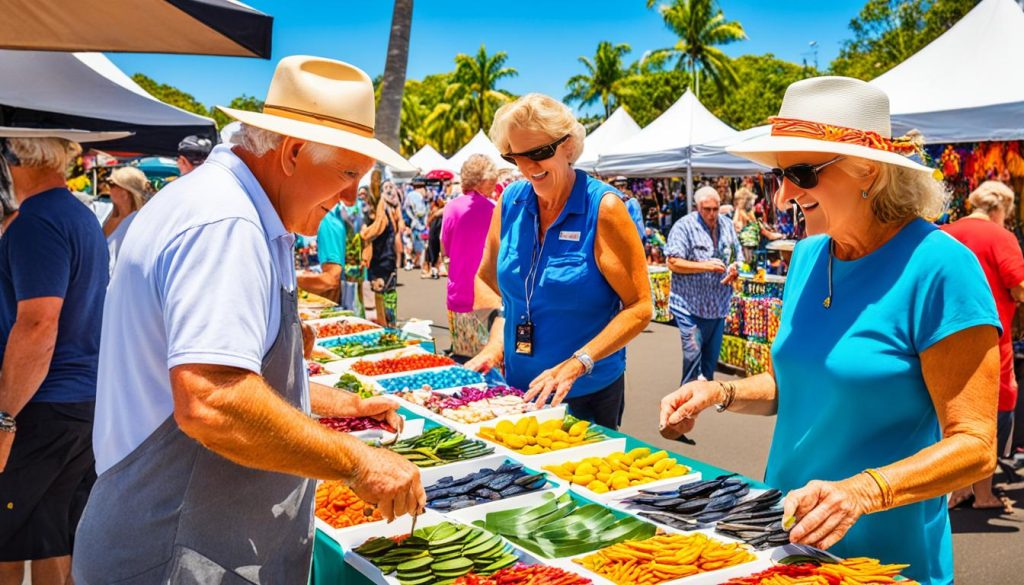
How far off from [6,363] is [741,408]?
2507 millimetres

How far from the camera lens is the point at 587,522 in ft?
7.57

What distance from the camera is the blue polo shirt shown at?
288 centimetres

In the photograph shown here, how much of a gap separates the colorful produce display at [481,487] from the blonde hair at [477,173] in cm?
432

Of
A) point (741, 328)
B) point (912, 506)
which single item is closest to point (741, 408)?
point (912, 506)

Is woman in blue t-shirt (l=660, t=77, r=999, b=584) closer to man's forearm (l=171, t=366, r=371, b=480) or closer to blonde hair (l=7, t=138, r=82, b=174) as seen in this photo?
man's forearm (l=171, t=366, r=371, b=480)

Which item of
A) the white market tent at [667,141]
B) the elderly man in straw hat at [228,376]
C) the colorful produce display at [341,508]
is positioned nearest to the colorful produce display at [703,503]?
the colorful produce display at [341,508]

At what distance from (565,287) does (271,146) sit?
182 centimetres

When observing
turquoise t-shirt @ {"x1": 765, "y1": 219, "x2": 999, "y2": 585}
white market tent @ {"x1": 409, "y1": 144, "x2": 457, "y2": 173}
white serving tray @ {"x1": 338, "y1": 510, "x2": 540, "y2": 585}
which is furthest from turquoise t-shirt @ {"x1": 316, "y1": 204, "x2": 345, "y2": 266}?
white market tent @ {"x1": 409, "y1": 144, "x2": 457, "y2": 173}

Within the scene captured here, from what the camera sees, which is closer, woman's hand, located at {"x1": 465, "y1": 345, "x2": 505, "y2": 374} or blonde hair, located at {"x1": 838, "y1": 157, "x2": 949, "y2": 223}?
blonde hair, located at {"x1": 838, "y1": 157, "x2": 949, "y2": 223}

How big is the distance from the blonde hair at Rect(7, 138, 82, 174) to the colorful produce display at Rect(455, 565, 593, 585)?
7.37 ft

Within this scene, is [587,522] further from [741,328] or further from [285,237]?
[741,328]

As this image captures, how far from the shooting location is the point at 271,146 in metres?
1.74

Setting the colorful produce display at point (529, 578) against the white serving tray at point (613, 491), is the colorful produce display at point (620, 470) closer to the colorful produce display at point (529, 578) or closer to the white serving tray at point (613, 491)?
the white serving tray at point (613, 491)

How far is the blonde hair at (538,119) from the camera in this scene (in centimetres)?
328
